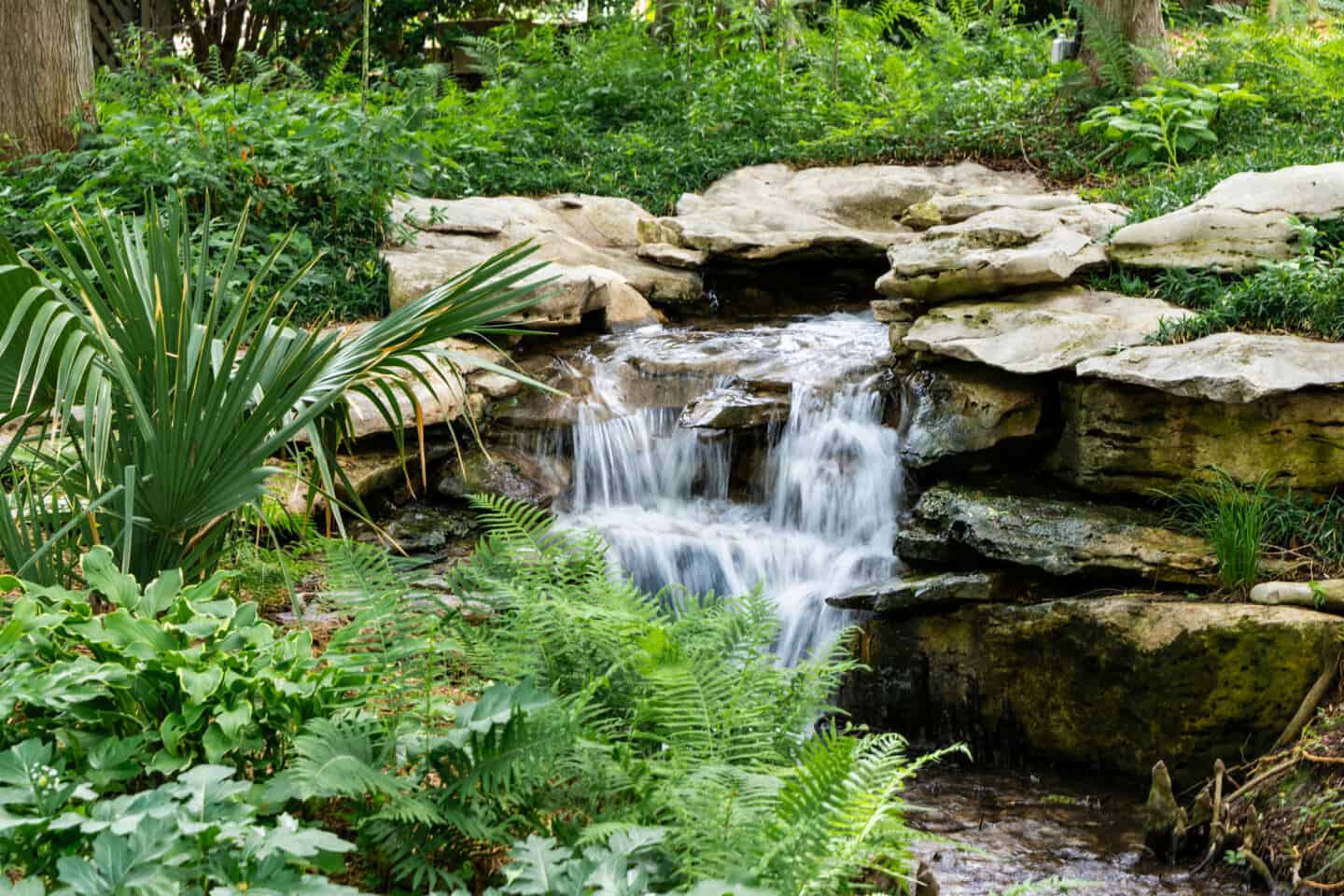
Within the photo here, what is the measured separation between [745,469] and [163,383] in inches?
171

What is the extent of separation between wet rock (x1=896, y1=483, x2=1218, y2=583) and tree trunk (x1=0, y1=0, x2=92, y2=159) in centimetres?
673

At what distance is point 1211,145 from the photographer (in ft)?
31.2

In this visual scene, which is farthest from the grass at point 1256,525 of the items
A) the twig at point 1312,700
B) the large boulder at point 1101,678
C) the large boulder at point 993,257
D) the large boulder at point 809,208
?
the large boulder at point 809,208

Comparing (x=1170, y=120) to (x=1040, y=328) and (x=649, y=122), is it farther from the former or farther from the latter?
(x=649, y=122)

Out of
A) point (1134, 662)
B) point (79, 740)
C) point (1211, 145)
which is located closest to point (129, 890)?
point (79, 740)

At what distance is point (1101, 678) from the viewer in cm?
546

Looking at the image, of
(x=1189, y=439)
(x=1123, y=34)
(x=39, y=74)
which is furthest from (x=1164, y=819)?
(x=39, y=74)

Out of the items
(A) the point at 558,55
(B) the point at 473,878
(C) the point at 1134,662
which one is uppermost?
(A) the point at 558,55

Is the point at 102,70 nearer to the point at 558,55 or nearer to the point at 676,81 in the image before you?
the point at 558,55

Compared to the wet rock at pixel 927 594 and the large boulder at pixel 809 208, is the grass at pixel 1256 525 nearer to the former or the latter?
the wet rock at pixel 927 594

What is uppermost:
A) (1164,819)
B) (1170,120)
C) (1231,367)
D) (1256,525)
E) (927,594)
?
(1170,120)

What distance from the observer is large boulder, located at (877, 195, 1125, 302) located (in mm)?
6914

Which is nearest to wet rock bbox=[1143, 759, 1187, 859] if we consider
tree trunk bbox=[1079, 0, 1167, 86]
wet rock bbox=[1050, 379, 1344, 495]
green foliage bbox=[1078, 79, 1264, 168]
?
wet rock bbox=[1050, 379, 1344, 495]

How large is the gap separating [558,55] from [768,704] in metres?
11.6
